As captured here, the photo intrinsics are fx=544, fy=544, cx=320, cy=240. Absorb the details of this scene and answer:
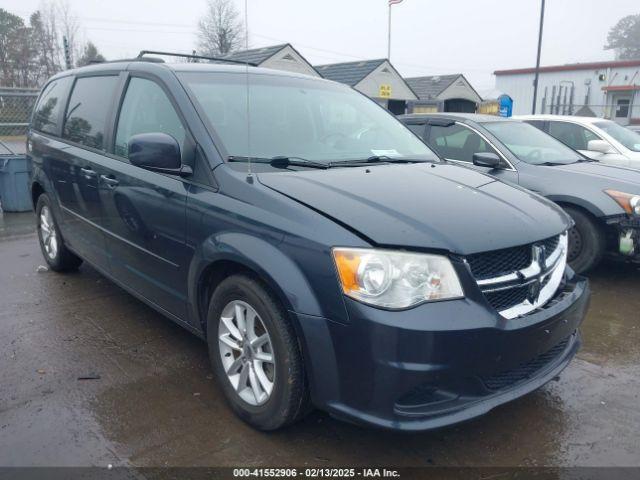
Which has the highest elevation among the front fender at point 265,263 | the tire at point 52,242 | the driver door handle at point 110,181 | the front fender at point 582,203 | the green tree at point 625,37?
the green tree at point 625,37

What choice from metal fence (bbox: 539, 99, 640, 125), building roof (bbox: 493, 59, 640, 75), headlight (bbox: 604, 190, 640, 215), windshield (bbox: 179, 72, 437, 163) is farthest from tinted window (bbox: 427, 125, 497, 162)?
building roof (bbox: 493, 59, 640, 75)

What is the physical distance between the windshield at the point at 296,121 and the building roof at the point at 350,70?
74.5 ft

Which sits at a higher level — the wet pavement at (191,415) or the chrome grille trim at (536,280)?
the chrome grille trim at (536,280)

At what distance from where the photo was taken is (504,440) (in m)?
2.69

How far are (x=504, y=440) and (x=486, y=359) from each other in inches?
27.4

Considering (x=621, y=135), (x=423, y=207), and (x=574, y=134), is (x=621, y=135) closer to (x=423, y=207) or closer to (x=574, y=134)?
(x=574, y=134)

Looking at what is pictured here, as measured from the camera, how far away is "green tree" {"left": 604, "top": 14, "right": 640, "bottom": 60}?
320 feet

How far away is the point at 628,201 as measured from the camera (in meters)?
4.91

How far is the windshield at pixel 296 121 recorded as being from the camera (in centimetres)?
311

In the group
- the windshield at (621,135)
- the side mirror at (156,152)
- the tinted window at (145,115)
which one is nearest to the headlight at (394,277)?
the side mirror at (156,152)

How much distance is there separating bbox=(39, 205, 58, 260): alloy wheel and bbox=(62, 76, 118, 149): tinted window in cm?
98

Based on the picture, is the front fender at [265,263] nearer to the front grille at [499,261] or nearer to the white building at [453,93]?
the front grille at [499,261]

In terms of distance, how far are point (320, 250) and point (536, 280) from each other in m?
1.05

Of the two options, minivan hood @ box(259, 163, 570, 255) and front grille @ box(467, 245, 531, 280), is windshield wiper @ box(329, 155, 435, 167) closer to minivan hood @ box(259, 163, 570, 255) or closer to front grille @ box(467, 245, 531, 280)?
minivan hood @ box(259, 163, 570, 255)
